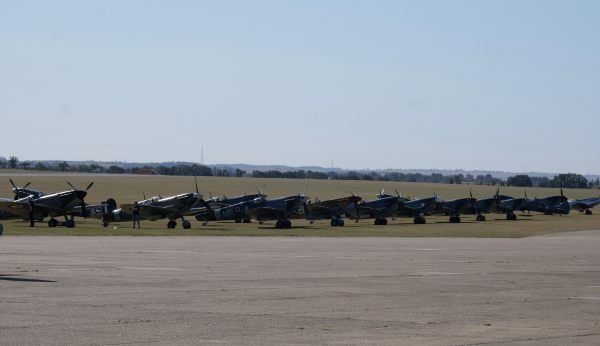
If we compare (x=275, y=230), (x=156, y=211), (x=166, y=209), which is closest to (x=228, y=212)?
(x=166, y=209)

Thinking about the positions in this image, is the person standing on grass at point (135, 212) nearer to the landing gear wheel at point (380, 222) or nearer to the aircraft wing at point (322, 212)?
the aircraft wing at point (322, 212)

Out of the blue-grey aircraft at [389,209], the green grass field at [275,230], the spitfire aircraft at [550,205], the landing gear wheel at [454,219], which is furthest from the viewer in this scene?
the spitfire aircraft at [550,205]

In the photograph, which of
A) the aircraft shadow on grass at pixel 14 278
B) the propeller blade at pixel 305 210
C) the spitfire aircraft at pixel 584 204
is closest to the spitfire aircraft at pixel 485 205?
the propeller blade at pixel 305 210

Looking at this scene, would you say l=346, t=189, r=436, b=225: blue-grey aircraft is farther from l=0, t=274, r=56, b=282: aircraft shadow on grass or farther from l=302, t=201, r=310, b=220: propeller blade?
l=0, t=274, r=56, b=282: aircraft shadow on grass

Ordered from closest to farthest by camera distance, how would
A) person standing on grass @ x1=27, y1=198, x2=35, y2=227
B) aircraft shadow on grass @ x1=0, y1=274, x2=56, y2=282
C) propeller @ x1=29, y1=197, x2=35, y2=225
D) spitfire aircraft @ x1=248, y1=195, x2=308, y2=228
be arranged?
1. aircraft shadow on grass @ x1=0, y1=274, x2=56, y2=282
2. person standing on grass @ x1=27, y1=198, x2=35, y2=227
3. propeller @ x1=29, y1=197, x2=35, y2=225
4. spitfire aircraft @ x1=248, y1=195, x2=308, y2=228

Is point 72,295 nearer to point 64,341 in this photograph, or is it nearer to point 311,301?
point 311,301

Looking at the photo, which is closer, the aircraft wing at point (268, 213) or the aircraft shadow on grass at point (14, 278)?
the aircraft shadow on grass at point (14, 278)

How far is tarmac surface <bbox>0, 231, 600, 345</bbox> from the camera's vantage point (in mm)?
16328

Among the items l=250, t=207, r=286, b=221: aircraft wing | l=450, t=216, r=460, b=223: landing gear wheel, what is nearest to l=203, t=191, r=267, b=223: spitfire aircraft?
l=250, t=207, r=286, b=221: aircraft wing

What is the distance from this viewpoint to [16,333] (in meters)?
15.7

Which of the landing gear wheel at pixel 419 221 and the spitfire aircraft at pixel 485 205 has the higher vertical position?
the spitfire aircraft at pixel 485 205

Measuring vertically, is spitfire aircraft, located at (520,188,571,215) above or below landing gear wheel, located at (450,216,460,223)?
above

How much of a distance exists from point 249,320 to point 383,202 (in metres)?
70.1

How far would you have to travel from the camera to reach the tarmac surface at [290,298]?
1633 centimetres
